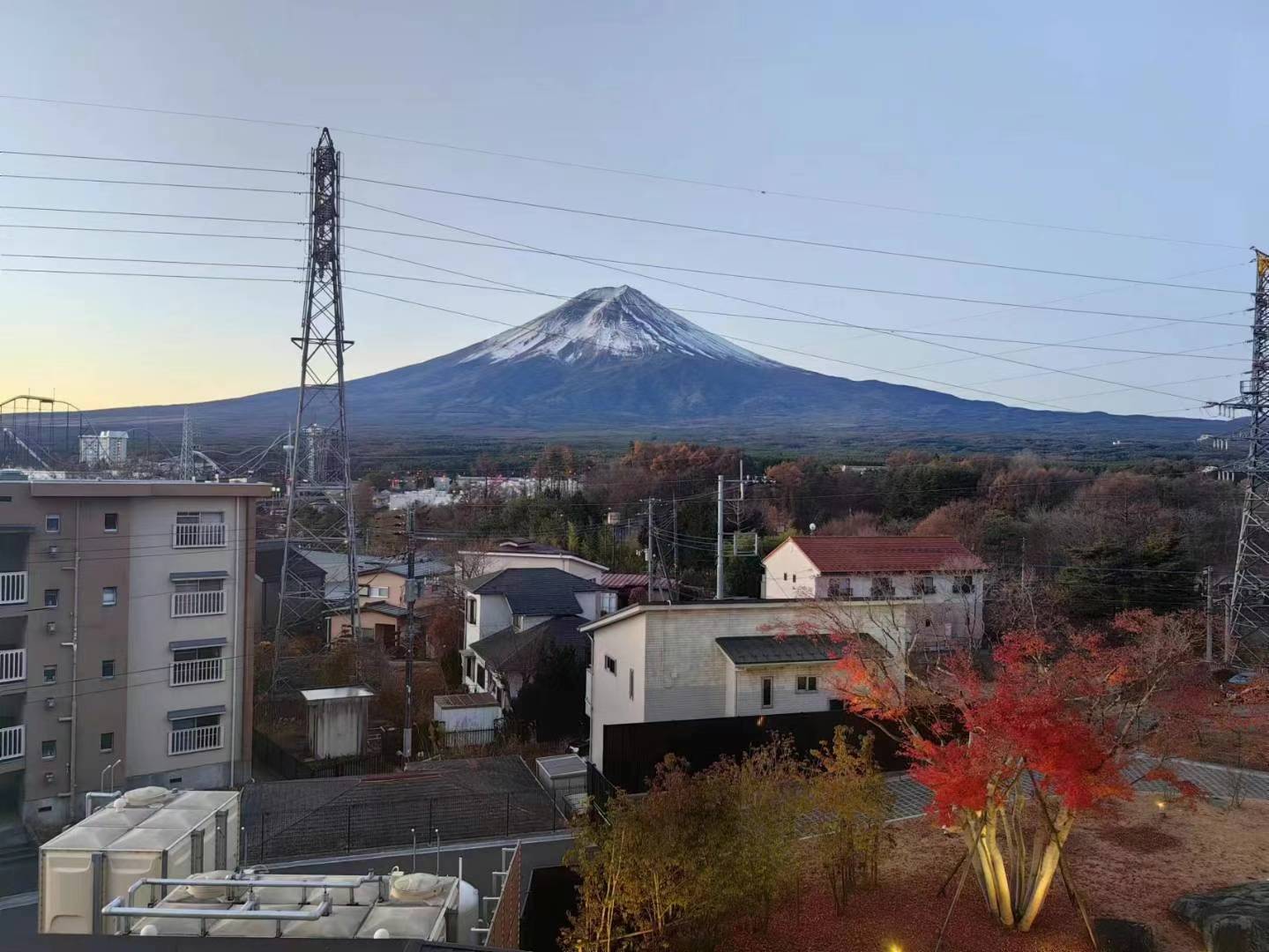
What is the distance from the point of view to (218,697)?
15.9 m

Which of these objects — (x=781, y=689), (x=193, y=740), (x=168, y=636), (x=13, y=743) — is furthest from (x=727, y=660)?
(x=13, y=743)

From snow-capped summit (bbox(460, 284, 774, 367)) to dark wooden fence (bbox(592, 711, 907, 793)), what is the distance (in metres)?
87.0

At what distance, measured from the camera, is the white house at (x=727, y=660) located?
48.1ft

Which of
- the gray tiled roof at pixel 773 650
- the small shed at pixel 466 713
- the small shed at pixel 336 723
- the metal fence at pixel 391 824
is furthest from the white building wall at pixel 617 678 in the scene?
the small shed at pixel 336 723

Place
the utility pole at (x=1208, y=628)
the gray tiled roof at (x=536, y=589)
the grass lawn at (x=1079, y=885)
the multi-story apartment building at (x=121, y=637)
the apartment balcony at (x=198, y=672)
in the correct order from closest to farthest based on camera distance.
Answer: the grass lawn at (x=1079, y=885)
the multi-story apartment building at (x=121, y=637)
the apartment balcony at (x=198, y=672)
the utility pole at (x=1208, y=628)
the gray tiled roof at (x=536, y=589)

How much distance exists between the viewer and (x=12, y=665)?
1359 cm

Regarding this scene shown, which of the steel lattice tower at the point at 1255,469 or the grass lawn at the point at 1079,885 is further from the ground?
the steel lattice tower at the point at 1255,469

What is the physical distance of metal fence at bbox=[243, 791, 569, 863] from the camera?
38.3ft

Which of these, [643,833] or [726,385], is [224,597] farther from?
[726,385]

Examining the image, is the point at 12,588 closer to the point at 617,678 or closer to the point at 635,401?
the point at 617,678

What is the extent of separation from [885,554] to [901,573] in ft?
2.40

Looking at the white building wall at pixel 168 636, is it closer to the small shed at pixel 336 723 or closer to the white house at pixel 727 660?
the small shed at pixel 336 723

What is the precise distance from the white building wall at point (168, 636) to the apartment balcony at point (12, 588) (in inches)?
37.6

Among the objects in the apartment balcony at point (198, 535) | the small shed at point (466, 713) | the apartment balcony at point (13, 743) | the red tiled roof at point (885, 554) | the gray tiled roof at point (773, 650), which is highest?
the apartment balcony at point (198, 535)
